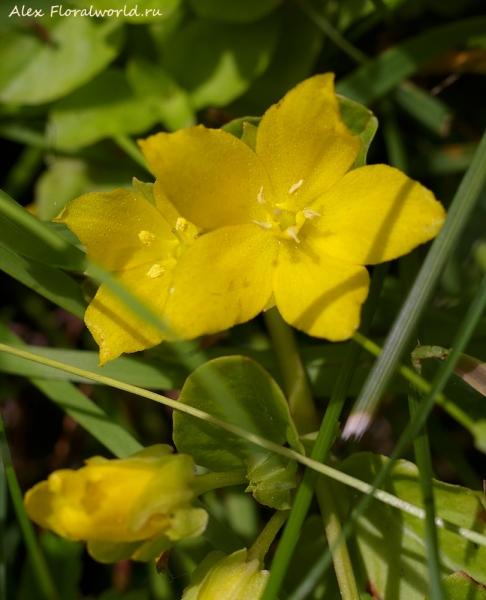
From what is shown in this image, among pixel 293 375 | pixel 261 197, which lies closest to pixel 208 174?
pixel 261 197

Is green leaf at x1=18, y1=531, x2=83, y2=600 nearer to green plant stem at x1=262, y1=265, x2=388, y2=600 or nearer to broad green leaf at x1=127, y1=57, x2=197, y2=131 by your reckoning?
green plant stem at x1=262, y1=265, x2=388, y2=600

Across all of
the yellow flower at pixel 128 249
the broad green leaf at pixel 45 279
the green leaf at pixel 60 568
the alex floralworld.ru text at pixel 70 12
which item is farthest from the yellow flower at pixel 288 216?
the green leaf at pixel 60 568

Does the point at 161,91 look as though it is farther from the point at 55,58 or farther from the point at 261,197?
the point at 261,197

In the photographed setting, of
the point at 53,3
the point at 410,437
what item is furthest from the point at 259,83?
the point at 410,437

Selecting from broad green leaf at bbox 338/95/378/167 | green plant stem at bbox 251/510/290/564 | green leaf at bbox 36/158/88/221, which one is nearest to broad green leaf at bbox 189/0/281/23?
broad green leaf at bbox 338/95/378/167

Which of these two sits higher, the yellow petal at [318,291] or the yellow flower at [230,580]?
the yellow petal at [318,291]

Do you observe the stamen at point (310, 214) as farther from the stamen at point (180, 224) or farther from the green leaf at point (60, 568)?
the green leaf at point (60, 568)
